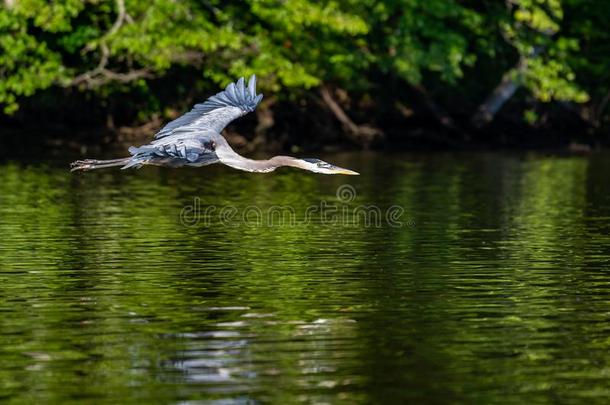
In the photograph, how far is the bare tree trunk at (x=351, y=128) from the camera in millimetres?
38500

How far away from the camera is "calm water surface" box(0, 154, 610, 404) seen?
34.1 feet

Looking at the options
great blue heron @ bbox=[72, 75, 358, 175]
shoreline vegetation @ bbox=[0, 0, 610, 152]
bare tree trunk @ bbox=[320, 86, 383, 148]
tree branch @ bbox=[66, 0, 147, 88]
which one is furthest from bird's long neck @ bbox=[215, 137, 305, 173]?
bare tree trunk @ bbox=[320, 86, 383, 148]

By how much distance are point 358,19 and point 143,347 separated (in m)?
21.5

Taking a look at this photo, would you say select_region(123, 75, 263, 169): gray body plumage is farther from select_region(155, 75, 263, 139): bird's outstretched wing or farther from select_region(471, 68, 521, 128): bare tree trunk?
select_region(471, 68, 521, 128): bare tree trunk

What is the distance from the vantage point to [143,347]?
37.8 feet

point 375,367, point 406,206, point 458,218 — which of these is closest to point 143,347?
point 375,367

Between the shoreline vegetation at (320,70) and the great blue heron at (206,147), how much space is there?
14167 mm

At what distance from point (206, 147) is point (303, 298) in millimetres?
2552

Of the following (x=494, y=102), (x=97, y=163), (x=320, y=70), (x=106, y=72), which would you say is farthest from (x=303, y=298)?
(x=494, y=102)

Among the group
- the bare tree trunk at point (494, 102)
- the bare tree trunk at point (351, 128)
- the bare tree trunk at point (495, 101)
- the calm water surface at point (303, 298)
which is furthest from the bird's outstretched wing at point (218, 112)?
the bare tree trunk at point (494, 102)

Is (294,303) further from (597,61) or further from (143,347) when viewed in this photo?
(597,61)

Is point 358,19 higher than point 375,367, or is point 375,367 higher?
point 358,19

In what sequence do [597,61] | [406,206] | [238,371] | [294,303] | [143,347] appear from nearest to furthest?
[238,371] < [143,347] < [294,303] < [406,206] < [597,61]

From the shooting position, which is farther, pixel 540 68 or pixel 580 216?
pixel 540 68
